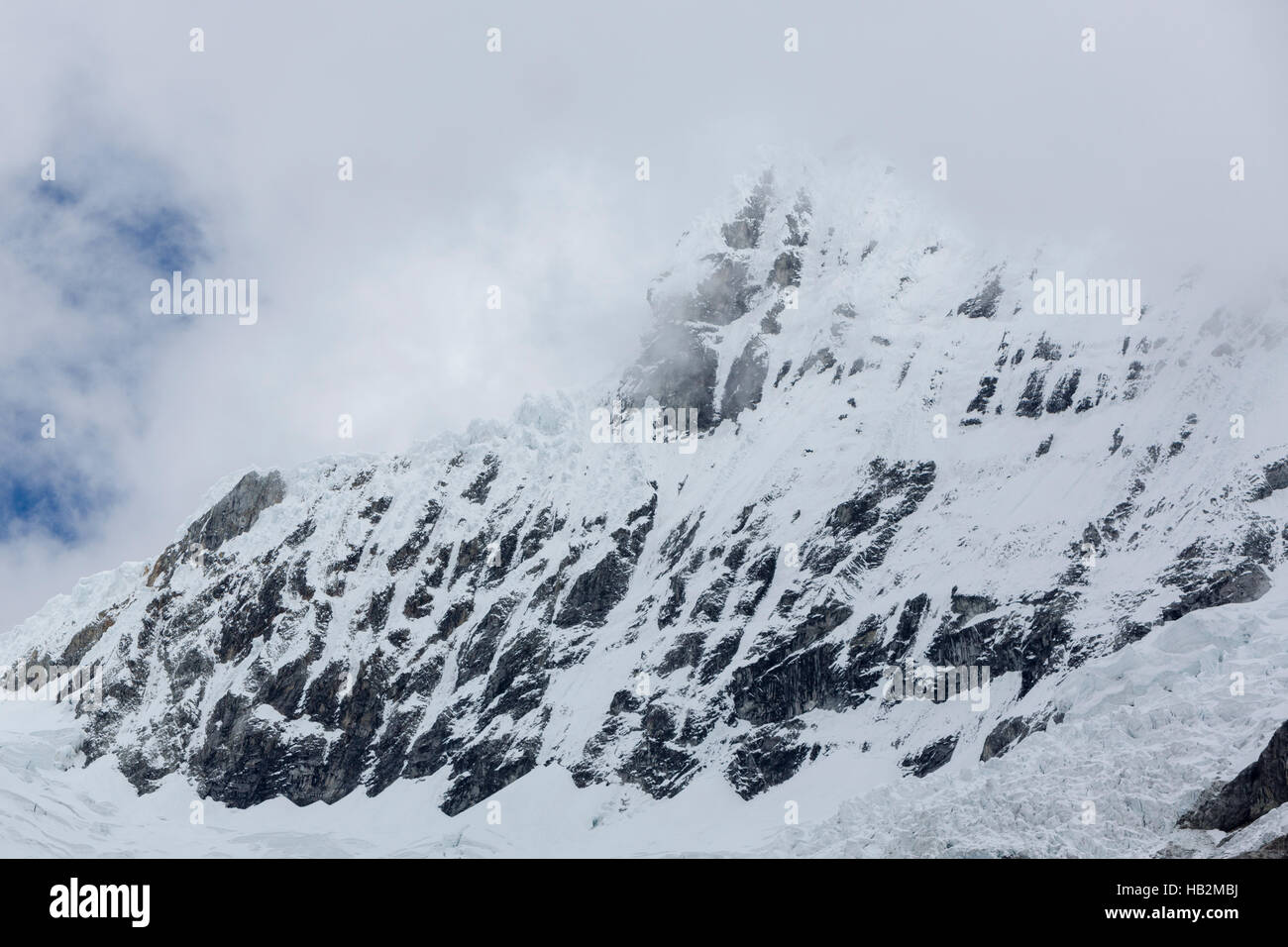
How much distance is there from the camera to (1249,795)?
88.1m

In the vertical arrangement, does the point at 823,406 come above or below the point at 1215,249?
below

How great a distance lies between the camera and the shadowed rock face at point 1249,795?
86.4 meters

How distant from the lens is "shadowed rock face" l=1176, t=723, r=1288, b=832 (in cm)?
8644

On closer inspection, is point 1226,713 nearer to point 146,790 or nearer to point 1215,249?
point 1215,249

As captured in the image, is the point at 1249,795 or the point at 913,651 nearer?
the point at 1249,795

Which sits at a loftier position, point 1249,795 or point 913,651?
point 1249,795

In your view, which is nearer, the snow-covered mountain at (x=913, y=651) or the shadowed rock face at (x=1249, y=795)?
the shadowed rock face at (x=1249, y=795)

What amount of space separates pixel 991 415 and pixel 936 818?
87215 millimetres

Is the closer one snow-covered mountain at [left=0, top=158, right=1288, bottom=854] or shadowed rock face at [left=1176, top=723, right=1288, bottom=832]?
shadowed rock face at [left=1176, top=723, right=1288, bottom=832]

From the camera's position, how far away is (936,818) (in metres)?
99.6
